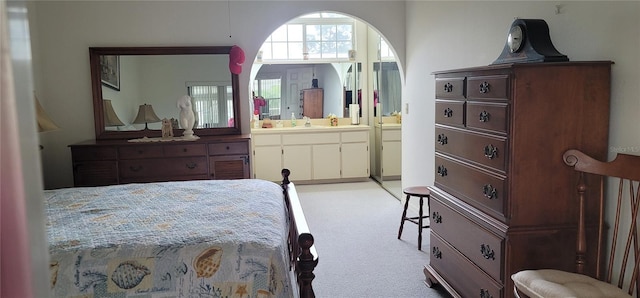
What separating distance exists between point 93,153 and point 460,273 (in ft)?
11.0

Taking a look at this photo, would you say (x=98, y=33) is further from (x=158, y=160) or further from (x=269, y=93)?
(x=269, y=93)

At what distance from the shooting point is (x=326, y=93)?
6.78 m

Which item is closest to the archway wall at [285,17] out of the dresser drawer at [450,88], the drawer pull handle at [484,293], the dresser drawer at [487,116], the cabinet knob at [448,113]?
the dresser drawer at [450,88]

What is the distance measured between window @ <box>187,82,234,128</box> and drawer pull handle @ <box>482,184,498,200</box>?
310 cm

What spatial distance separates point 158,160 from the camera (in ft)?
14.0

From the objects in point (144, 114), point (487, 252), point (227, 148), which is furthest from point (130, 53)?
point (487, 252)

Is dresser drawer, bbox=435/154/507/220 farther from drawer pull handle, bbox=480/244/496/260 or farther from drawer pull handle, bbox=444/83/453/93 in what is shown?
drawer pull handle, bbox=444/83/453/93

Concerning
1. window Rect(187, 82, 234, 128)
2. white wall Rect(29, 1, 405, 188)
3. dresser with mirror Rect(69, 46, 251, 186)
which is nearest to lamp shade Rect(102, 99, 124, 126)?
dresser with mirror Rect(69, 46, 251, 186)

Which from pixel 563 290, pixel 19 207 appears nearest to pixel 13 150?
pixel 19 207

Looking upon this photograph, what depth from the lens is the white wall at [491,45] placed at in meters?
2.02

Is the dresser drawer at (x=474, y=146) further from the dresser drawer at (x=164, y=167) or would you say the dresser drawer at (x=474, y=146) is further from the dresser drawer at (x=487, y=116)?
the dresser drawer at (x=164, y=167)

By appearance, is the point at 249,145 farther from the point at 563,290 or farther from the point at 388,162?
the point at 563,290

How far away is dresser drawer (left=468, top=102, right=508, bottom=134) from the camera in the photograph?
2117 mm

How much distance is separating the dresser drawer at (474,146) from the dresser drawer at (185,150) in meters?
2.33
